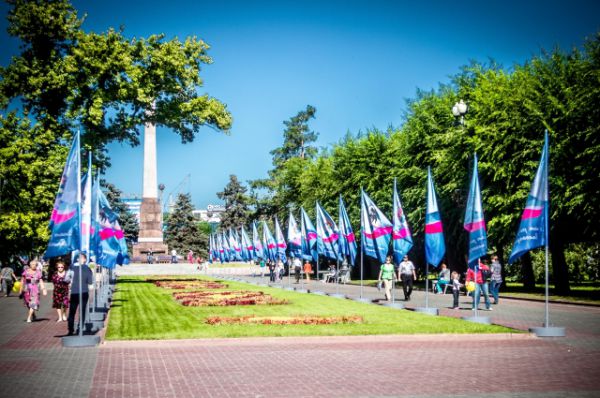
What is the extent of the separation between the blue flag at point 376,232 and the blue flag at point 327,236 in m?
6.41

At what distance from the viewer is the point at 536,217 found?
62.0 ft

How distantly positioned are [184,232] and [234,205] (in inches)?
478

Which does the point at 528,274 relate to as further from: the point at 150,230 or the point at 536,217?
the point at 150,230

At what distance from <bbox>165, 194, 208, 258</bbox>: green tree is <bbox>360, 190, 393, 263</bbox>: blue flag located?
9651cm

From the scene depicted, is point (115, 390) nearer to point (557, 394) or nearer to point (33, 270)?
point (557, 394)

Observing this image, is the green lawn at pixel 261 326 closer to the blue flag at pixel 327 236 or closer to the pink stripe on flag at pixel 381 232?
the pink stripe on flag at pixel 381 232

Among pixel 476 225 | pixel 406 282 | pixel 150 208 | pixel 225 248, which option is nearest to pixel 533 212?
pixel 476 225

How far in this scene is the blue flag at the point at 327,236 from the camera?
3578 cm

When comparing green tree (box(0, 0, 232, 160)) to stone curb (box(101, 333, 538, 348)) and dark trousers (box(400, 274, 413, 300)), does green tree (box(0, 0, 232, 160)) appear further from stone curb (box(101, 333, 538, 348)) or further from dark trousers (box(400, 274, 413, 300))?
stone curb (box(101, 333, 538, 348))

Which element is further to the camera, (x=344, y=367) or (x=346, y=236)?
(x=346, y=236)

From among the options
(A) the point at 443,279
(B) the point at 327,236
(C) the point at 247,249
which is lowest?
(A) the point at 443,279

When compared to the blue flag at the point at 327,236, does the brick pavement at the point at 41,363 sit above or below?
below

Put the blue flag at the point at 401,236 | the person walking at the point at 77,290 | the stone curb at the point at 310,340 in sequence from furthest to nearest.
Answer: the blue flag at the point at 401,236 < the person walking at the point at 77,290 < the stone curb at the point at 310,340

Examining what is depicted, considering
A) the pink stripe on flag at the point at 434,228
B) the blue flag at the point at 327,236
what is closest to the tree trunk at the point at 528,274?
the blue flag at the point at 327,236
